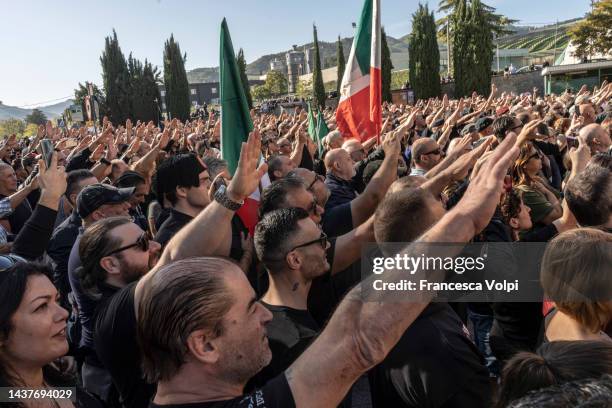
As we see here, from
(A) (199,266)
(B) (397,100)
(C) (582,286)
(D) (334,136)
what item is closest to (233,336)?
(A) (199,266)

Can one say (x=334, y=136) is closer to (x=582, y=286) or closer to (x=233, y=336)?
(x=582, y=286)

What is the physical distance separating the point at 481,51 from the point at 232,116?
3459 cm

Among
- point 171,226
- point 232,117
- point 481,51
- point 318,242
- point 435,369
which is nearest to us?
point 435,369

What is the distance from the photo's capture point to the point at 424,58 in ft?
121

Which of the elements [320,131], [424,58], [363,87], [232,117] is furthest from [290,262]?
[424,58]

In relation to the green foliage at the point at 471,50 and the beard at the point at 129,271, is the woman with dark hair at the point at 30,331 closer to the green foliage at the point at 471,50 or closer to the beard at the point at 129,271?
the beard at the point at 129,271

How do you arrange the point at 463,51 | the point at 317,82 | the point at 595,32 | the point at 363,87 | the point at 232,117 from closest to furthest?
the point at 232,117 < the point at 363,87 < the point at 463,51 < the point at 595,32 < the point at 317,82

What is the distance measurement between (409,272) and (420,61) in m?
38.2

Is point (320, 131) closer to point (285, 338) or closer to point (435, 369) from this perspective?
point (285, 338)

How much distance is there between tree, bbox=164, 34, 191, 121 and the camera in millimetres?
43844

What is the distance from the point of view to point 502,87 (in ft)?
115

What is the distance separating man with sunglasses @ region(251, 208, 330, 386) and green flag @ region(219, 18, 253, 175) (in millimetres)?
1610

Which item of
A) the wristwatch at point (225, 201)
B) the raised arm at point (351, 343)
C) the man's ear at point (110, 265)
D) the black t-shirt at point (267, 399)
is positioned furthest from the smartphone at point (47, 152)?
the raised arm at point (351, 343)

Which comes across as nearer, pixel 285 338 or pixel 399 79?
pixel 285 338
